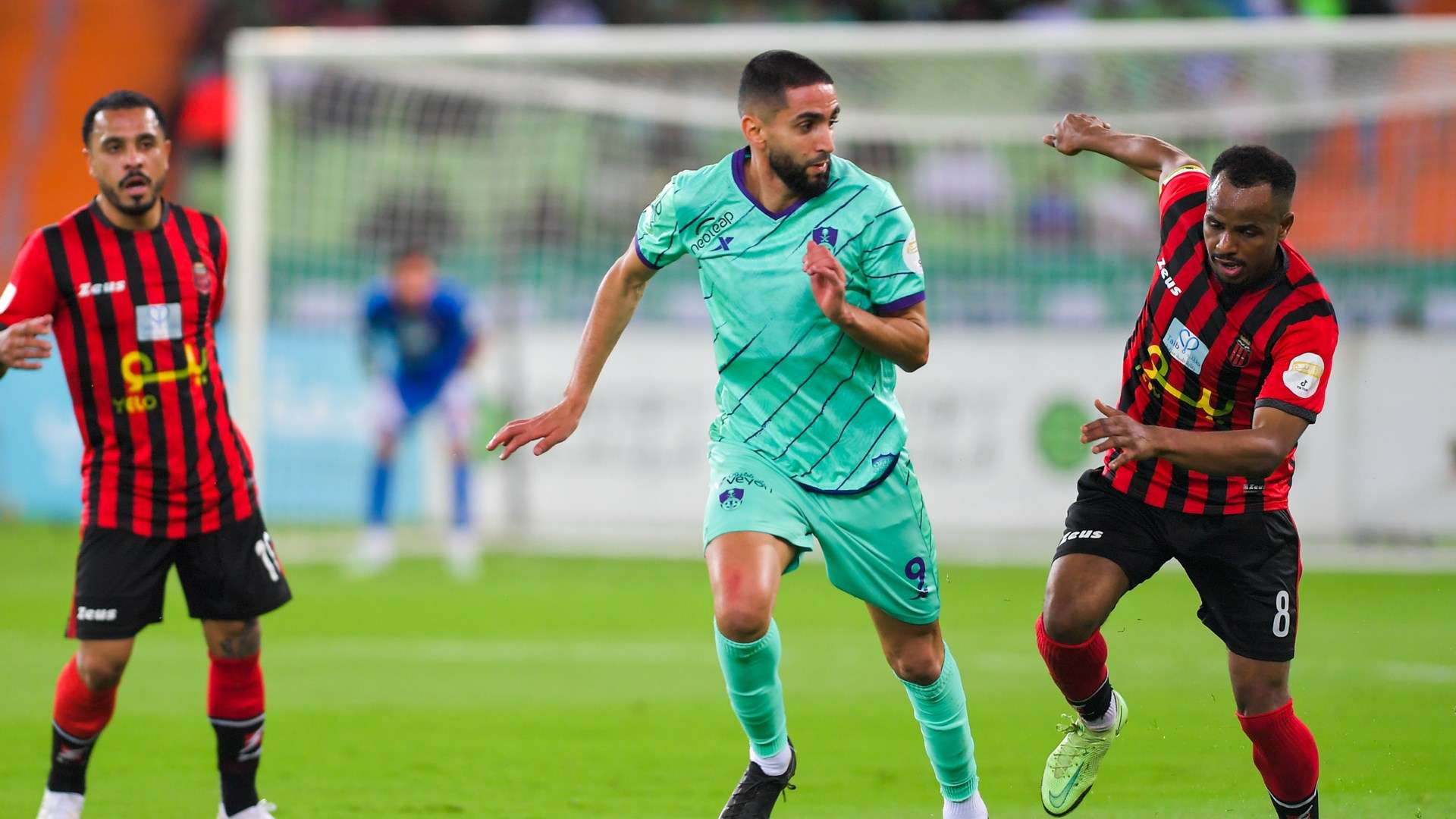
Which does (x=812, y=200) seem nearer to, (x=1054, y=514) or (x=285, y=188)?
(x=1054, y=514)

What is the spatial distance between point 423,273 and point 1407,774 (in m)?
8.89

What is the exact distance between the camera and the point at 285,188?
15312 millimetres

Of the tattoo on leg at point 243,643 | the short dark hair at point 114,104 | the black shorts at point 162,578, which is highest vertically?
the short dark hair at point 114,104

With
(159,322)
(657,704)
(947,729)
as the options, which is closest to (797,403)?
(947,729)

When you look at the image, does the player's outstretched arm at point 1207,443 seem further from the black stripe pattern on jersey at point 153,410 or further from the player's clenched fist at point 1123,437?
the black stripe pattern on jersey at point 153,410

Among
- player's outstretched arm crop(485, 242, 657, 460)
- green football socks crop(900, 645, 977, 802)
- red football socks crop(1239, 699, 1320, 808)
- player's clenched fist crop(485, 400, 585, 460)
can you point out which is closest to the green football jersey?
player's outstretched arm crop(485, 242, 657, 460)

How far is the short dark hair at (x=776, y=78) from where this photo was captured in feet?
17.0

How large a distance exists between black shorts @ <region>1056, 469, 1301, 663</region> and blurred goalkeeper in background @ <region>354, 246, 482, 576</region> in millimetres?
8346

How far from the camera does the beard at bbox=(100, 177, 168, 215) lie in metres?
5.51

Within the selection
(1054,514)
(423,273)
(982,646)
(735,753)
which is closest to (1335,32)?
(1054,514)

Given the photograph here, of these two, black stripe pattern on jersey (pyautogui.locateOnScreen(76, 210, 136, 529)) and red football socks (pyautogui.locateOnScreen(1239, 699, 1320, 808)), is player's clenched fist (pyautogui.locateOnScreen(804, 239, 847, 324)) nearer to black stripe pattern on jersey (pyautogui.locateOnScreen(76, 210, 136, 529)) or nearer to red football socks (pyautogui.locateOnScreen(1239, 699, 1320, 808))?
red football socks (pyautogui.locateOnScreen(1239, 699, 1320, 808))

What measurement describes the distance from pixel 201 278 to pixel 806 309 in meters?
1.98

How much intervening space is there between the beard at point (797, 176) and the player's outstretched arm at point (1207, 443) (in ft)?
3.64

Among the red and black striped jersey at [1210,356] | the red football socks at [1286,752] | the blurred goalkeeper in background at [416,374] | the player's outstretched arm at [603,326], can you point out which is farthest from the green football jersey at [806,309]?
the blurred goalkeeper in background at [416,374]
